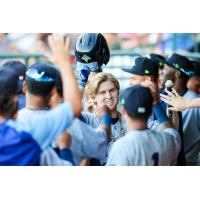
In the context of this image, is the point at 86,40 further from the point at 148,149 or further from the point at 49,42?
the point at 148,149

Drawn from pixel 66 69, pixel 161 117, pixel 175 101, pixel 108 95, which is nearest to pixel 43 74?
pixel 66 69

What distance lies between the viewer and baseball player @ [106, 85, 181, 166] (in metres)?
3.68

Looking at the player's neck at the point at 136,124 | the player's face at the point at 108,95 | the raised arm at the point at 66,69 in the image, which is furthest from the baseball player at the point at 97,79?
the raised arm at the point at 66,69

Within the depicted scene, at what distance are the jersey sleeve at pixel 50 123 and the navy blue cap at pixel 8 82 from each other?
24 cm

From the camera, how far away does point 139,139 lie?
369 cm

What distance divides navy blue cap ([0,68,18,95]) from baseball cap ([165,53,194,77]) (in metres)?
1.04

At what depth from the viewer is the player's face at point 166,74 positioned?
4124 millimetres

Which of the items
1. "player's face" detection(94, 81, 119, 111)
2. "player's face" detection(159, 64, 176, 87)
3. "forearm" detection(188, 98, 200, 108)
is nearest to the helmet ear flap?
"player's face" detection(94, 81, 119, 111)

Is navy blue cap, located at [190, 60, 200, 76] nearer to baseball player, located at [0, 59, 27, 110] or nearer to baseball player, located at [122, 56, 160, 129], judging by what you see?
baseball player, located at [122, 56, 160, 129]

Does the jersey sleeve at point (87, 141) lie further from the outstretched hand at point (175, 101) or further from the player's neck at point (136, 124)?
the outstretched hand at point (175, 101)
